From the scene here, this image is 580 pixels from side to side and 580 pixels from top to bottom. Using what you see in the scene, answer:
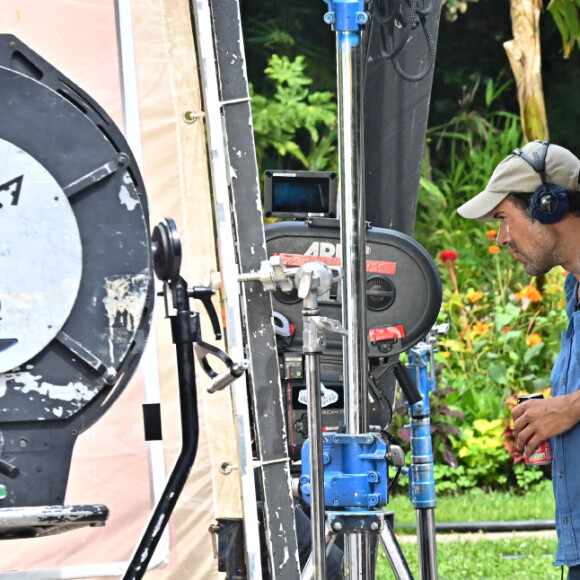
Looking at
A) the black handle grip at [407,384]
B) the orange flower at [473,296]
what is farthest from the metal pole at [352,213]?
the orange flower at [473,296]

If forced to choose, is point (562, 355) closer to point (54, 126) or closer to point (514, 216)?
point (514, 216)

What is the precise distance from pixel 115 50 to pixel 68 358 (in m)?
0.97

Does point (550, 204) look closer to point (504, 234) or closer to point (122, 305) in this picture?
point (504, 234)

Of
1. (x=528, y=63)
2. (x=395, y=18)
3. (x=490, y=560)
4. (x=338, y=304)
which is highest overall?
(x=528, y=63)

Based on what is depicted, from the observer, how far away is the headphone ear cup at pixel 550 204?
9.45ft

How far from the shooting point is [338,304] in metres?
3.08

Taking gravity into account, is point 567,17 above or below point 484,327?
above

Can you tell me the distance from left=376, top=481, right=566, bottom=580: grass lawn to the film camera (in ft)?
6.94

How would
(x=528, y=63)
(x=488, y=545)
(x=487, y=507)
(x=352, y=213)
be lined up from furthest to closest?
(x=528, y=63), (x=487, y=507), (x=488, y=545), (x=352, y=213)

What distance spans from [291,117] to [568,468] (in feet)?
21.1

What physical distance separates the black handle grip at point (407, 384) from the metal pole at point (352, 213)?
710 millimetres

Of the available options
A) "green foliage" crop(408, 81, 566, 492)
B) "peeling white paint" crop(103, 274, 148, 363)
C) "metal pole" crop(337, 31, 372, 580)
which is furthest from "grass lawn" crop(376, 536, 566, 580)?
"peeling white paint" crop(103, 274, 148, 363)

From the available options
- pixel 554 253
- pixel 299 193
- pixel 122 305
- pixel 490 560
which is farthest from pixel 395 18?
→ pixel 490 560

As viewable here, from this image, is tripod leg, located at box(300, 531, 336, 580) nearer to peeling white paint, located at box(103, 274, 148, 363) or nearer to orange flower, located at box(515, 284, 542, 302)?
peeling white paint, located at box(103, 274, 148, 363)
